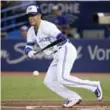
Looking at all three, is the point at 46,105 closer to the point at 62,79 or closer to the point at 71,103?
the point at 71,103

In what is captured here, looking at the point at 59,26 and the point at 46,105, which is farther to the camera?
the point at 59,26

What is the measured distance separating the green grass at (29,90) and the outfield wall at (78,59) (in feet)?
5.32

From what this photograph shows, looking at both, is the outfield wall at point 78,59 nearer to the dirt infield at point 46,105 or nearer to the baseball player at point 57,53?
the dirt infield at point 46,105

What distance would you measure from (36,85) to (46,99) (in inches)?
108

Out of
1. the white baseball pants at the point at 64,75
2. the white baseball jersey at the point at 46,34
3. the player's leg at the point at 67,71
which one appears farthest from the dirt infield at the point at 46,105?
the white baseball jersey at the point at 46,34

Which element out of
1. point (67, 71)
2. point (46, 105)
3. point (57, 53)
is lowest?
point (46, 105)

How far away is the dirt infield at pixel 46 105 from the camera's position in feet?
32.3

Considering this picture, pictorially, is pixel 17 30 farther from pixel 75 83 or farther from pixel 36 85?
pixel 75 83

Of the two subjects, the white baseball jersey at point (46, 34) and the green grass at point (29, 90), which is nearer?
the white baseball jersey at point (46, 34)

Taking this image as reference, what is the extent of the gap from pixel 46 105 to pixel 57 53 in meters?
1.15

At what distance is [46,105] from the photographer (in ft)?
33.9

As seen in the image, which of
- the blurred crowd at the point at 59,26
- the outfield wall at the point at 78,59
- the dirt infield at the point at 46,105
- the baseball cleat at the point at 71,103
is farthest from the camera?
the blurred crowd at the point at 59,26

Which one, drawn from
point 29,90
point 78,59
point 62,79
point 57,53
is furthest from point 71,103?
point 78,59

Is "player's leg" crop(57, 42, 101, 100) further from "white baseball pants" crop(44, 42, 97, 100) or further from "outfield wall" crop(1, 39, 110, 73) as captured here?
"outfield wall" crop(1, 39, 110, 73)
